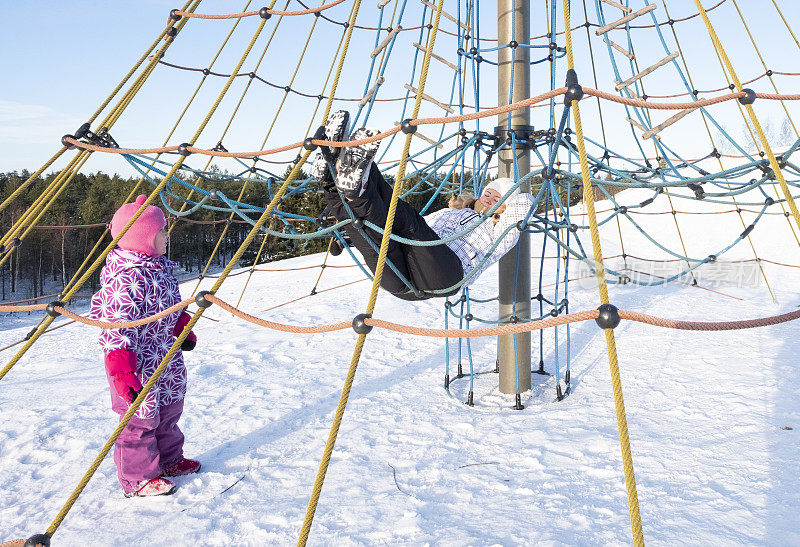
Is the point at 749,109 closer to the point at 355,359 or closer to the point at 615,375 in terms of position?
the point at 615,375

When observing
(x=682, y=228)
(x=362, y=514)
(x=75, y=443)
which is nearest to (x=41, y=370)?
(x=75, y=443)

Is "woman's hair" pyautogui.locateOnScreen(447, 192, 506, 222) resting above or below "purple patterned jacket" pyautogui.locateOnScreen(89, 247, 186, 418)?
above

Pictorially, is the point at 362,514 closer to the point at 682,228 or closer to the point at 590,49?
the point at 590,49

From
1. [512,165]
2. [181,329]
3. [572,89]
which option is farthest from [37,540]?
[512,165]

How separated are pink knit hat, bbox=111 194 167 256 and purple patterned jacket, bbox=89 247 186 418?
0.03 m

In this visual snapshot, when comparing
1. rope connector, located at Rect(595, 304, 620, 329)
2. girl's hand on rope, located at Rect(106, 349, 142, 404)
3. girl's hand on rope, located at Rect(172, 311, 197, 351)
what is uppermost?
rope connector, located at Rect(595, 304, 620, 329)

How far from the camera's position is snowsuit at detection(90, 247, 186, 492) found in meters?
1.84

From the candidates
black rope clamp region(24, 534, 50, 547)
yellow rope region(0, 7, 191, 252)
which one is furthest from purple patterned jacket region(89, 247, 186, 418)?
yellow rope region(0, 7, 191, 252)

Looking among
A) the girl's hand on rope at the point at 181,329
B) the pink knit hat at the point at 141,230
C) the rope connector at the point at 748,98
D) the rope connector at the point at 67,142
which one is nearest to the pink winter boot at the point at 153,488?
the girl's hand on rope at the point at 181,329

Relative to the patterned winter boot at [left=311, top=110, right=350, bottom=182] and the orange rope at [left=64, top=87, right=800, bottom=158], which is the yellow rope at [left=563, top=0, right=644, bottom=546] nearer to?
the orange rope at [left=64, top=87, right=800, bottom=158]

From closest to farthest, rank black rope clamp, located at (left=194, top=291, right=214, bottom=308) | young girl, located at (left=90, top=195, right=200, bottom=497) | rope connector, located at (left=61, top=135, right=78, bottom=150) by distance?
black rope clamp, located at (left=194, top=291, right=214, bottom=308)
young girl, located at (left=90, top=195, right=200, bottom=497)
rope connector, located at (left=61, top=135, right=78, bottom=150)

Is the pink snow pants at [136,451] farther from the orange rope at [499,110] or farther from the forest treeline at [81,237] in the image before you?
the forest treeline at [81,237]

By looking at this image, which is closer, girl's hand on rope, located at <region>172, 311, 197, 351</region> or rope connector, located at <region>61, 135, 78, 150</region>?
girl's hand on rope, located at <region>172, 311, 197, 351</region>

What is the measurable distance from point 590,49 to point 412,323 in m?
2.74
